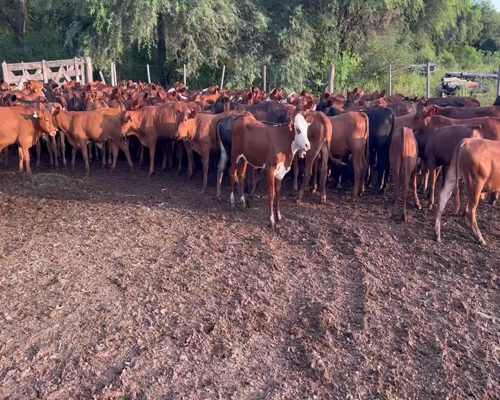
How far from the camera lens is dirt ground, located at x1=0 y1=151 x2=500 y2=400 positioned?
453 centimetres

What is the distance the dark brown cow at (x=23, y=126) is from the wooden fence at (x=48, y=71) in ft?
36.5

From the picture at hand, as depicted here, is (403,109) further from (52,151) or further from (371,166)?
(52,151)

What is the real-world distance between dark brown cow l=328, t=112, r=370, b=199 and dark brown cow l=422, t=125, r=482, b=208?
3.52ft

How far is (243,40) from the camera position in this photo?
87.1 feet

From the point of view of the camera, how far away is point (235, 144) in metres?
8.66

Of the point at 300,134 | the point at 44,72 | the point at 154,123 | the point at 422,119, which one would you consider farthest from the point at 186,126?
the point at 44,72

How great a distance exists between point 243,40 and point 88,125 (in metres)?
16.7

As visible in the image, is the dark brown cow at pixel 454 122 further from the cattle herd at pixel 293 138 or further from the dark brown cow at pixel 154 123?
the dark brown cow at pixel 154 123

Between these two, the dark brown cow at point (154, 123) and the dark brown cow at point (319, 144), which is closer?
the dark brown cow at point (319, 144)

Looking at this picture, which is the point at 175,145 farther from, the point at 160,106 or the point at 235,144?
the point at 235,144

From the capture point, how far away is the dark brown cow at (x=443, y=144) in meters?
8.48

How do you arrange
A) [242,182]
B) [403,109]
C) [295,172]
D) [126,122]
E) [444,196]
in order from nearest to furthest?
[444,196] → [242,182] → [295,172] → [126,122] → [403,109]

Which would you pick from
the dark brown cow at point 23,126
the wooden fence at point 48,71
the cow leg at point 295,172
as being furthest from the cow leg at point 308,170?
the wooden fence at point 48,71

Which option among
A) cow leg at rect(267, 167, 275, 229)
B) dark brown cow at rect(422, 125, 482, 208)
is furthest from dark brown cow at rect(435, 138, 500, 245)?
cow leg at rect(267, 167, 275, 229)
